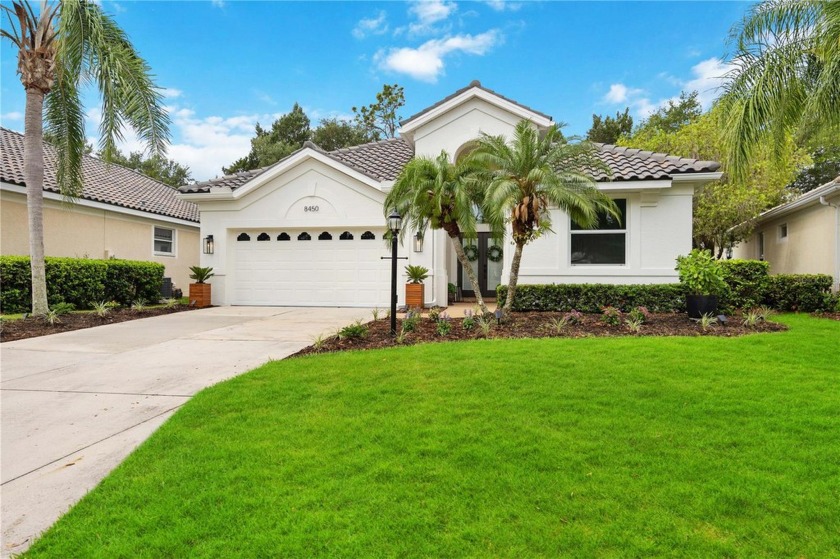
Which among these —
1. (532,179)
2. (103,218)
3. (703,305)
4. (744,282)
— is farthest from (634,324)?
(103,218)

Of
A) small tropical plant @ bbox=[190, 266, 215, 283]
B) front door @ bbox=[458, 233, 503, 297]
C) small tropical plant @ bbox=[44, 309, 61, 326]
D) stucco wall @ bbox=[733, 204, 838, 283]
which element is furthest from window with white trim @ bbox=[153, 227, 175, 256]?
stucco wall @ bbox=[733, 204, 838, 283]

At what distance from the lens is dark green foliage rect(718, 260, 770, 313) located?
10.6 meters

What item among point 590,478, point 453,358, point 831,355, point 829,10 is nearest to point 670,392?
point 590,478

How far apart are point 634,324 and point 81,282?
45.9 feet

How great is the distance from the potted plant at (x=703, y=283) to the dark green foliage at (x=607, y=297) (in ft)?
5.14

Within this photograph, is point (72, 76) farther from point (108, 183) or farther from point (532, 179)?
point (532, 179)

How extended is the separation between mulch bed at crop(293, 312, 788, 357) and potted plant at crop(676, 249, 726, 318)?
0.33 m

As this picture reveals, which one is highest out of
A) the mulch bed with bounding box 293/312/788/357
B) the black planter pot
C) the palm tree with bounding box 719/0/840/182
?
the palm tree with bounding box 719/0/840/182

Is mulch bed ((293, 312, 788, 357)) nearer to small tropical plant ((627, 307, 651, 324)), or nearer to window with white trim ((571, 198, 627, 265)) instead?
small tropical plant ((627, 307, 651, 324))

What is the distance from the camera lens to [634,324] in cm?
816

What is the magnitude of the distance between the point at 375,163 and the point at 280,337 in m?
8.46

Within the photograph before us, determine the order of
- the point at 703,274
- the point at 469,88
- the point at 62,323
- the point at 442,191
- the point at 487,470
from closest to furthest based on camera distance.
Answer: the point at 487,470, the point at 442,191, the point at 703,274, the point at 62,323, the point at 469,88

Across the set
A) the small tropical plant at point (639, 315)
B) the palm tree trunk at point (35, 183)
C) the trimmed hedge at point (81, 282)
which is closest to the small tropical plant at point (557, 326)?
the small tropical plant at point (639, 315)

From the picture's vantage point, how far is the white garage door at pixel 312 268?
1387 cm
